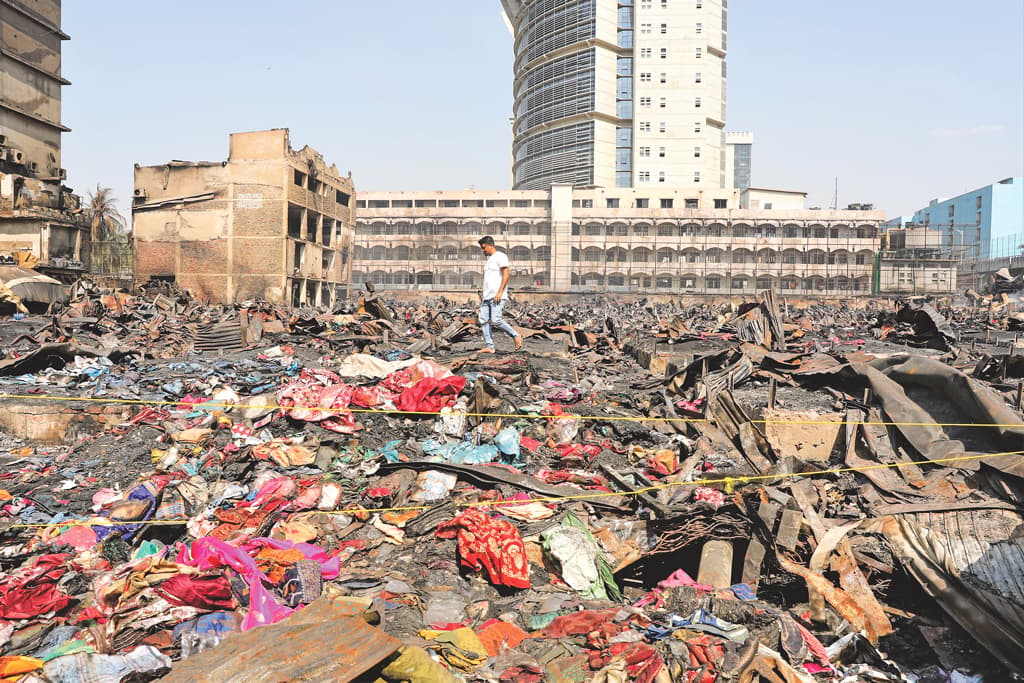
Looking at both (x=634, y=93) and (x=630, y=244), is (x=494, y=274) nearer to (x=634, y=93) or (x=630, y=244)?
(x=630, y=244)

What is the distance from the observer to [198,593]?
3537mm

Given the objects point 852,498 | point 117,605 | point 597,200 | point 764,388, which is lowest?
point 117,605

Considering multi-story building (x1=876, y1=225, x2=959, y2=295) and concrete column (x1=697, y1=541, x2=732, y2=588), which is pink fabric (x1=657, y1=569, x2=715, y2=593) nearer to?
concrete column (x1=697, y1=541, x2=732, y2=588)

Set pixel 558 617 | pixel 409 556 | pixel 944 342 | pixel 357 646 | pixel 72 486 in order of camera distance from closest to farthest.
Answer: pixel 357 646, pixel 558 617, pixel 409 556, pixel 72 486, pixel 944 342

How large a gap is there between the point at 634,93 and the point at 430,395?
68.3m

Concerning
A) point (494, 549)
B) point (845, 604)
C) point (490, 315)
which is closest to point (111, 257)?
point (490, 315)

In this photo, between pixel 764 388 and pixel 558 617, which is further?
pixel 764 388

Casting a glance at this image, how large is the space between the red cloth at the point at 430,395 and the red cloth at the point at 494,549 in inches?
94.8

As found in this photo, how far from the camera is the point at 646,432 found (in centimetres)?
653

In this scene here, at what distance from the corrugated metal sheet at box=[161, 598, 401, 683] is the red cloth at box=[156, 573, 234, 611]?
577 mm

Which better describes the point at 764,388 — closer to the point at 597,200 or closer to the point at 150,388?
the point at 150,388

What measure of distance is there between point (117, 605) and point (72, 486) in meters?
2.52

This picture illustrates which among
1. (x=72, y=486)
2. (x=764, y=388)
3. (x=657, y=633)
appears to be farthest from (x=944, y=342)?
(x=72, y=486)

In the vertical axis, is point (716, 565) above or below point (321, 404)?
below
